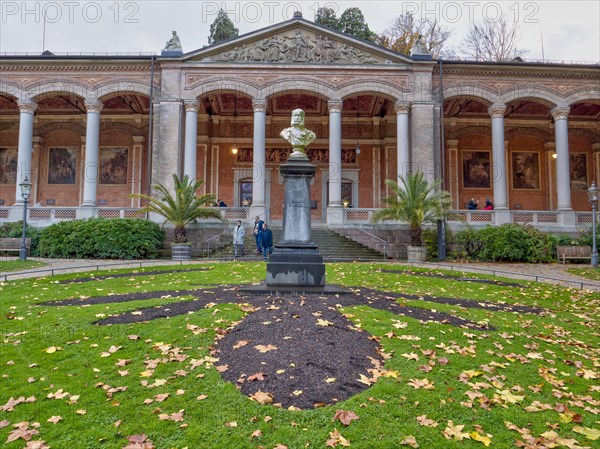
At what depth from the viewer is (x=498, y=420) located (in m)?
3.46

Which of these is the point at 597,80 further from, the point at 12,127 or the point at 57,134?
the point at 12,127

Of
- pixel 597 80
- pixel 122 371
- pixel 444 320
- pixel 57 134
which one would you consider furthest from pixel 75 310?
pixel 597 80

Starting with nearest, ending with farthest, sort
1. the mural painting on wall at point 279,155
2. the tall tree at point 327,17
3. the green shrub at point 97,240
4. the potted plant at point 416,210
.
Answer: the green shrub at point 97,240 < the potted plant at point 416,210 < the mural painting on wall at point 279,155 < the tall tree at point 327,17

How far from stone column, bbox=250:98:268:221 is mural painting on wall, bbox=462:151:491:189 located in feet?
46.9

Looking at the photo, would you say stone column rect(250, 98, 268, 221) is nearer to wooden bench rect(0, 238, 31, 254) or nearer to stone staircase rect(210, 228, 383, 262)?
stone staircase rect(210, 228, 383, 262)

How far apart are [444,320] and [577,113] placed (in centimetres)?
2786

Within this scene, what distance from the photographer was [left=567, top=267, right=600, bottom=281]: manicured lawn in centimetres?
1274

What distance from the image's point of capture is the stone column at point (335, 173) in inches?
812

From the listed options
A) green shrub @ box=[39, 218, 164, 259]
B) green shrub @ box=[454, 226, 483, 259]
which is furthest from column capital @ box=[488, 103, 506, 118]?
green shrub @ box=[39, 218, 164, 259]

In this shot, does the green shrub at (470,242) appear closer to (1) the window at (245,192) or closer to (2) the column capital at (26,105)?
(1) the window at (245,192)

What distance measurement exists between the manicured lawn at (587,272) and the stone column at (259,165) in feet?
44.3

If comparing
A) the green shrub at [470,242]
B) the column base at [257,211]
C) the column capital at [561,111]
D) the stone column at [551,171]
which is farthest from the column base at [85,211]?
the stone column at [551,171]

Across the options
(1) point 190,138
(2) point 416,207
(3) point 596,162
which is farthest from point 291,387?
(3) point 596,162

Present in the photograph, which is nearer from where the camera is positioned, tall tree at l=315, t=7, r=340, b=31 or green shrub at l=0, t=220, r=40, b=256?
green shrub at l=0, t=220, r=40, b=256
